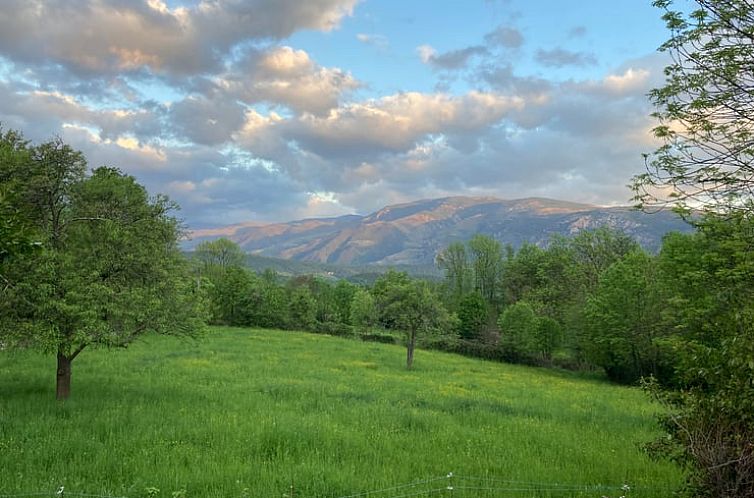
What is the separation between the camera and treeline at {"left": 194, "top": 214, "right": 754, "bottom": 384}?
12.2 m

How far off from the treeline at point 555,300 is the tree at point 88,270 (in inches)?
84.9

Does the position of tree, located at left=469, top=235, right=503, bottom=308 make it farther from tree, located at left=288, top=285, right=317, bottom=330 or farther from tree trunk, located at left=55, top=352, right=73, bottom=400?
tree trunk, located at left=55, top=352, right=73, bottom=400

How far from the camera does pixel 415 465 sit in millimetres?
11688

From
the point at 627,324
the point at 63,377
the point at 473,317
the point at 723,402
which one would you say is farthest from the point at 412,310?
the point at 473,317

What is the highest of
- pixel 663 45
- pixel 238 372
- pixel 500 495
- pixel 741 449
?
pixel 663 45

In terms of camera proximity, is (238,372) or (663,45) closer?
(663,45)

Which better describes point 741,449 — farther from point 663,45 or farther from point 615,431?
point 615,431

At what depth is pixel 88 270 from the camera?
17.2 m

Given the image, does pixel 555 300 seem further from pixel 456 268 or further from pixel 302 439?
pixel 302 439

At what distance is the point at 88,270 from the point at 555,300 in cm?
7454

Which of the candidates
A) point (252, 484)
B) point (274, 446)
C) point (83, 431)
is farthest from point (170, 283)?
point (252, 484)

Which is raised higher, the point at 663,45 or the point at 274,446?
the point at 663,45

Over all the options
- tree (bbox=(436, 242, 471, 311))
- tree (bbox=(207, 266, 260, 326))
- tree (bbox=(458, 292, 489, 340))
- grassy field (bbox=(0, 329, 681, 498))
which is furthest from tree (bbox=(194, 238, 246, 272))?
grassy field (bbox=(0, 329, 681, 498))

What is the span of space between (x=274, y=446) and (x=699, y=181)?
1217 cm
